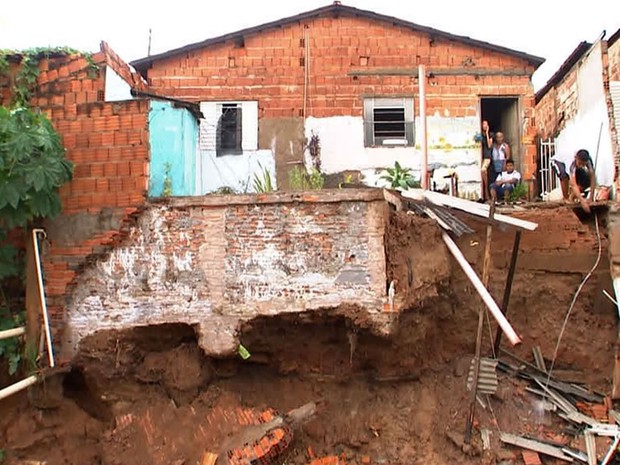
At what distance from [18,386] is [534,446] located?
5962 millimetres

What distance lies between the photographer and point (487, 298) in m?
5.98

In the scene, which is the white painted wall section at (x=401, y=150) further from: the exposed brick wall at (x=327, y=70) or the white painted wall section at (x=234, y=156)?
the white painted wall section at (x=234, y=156)

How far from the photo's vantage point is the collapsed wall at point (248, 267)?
6340mm

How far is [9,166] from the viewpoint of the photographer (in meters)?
6.20

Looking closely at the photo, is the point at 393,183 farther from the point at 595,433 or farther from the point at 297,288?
the point at 595,433

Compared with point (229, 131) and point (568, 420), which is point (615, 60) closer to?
point (568, 420)

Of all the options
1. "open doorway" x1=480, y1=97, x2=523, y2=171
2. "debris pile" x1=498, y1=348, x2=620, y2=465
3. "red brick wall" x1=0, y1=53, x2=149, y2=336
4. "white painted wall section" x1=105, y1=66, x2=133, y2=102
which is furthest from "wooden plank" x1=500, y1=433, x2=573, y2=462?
"open doorway" x1=480, y1=97, x2=523, y2=171

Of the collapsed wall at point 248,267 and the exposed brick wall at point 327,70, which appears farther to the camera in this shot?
the exposed brick wall at point 327,70

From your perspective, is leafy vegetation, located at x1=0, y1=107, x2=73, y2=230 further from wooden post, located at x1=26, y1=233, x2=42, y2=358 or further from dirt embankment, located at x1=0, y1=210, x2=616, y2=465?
dirt embankment, located at x1=0, y1=210, x2=616, y2=465

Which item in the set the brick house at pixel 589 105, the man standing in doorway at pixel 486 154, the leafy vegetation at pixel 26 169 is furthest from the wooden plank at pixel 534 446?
the leafy vegetation at pixel 26 169

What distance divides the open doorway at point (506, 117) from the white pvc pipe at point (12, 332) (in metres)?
9.81

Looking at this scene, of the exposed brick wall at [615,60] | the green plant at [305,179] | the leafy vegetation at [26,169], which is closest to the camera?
the leafy vegetation at [26,169]

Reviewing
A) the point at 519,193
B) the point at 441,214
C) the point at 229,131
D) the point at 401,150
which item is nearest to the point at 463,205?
the point at 441,214

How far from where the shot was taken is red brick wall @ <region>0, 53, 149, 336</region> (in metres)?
6.86
